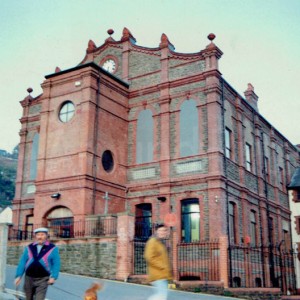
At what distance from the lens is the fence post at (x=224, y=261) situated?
63.1ft

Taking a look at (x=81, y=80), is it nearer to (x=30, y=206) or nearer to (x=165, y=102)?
(x=165, y=102)

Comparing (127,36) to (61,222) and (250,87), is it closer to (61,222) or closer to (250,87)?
(250,87)

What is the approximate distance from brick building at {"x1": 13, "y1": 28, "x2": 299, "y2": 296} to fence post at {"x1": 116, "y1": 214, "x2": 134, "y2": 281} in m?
3.42

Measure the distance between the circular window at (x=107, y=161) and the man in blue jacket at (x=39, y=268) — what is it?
16131 mm

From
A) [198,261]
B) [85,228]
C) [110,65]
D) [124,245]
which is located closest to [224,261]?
[198,261]

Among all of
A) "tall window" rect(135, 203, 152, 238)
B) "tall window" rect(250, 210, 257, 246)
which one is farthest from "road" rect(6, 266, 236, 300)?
"tall window" rect(250, 210, 257, 246)

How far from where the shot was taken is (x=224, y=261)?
19.6 meters

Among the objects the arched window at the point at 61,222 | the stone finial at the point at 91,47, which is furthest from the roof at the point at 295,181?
the arched window at the point at 61,222

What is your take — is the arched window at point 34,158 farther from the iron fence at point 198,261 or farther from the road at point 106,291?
the iron fence at point 198,261

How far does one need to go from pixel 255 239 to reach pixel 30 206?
13.5 m

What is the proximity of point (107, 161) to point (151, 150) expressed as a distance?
2.53 metres

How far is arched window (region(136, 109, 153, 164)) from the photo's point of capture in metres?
25.5

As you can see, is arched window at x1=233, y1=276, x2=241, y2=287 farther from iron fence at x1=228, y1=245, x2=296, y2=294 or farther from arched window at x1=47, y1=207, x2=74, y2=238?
arched window at x1=47, y1=207, x2=74, y2=238

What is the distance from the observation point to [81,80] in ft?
80.0
